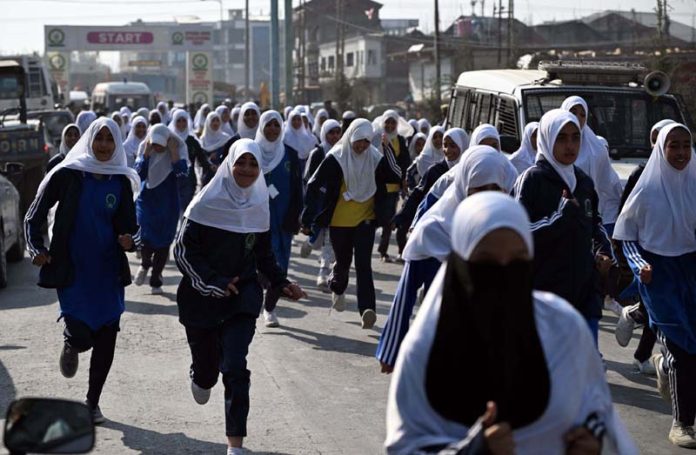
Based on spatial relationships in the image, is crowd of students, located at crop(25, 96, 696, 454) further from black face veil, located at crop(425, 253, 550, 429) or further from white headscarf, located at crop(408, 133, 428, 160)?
white headscarf, located at crop(408, 133, 428, 160)

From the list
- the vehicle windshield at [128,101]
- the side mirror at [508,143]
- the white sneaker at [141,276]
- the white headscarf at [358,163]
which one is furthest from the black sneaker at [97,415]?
the vehicle windshield at [128,101]

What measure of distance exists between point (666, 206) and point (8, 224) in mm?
8461

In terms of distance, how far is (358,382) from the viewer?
8.69 m

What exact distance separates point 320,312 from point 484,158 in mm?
6118

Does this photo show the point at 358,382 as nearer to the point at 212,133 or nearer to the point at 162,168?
the point at 162,168

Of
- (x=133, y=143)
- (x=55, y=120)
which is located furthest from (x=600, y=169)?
(x=55, y=120)

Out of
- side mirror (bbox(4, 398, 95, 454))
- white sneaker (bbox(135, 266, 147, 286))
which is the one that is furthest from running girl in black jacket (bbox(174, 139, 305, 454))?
white sneaker (bbox(135, 266, 147, 286))

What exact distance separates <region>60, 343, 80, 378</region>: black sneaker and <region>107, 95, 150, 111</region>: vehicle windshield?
140 ft

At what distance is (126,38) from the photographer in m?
Result: 72.8

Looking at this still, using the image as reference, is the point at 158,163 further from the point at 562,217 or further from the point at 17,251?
the point at 562,217

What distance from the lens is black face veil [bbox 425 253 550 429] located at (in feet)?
9.78

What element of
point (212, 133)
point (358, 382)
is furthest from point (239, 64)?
point (358, 382)

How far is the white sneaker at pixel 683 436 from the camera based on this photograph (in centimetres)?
Answer: 699

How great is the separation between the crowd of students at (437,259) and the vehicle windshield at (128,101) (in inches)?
1379
